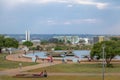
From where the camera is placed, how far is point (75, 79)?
3534 cm

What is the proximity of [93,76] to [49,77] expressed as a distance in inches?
189

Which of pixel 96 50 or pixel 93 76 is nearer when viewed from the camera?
pixel 93 76

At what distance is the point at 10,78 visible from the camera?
119 ft

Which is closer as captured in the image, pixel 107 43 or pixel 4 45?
pixel 107 43

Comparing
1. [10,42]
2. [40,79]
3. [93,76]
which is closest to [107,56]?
[93,76]

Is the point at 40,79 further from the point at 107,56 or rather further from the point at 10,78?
the point at 107,56

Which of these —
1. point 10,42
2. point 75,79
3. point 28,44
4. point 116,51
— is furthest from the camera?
point 28,44

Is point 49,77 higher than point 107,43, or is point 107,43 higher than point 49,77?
point 107,43

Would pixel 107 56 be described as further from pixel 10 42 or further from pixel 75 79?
pixel 10 42

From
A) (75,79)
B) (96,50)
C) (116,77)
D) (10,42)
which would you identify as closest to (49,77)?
(75,79)

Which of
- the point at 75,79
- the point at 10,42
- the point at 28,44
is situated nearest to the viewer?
the point at 75,79

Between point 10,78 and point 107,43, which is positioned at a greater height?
point 107,43

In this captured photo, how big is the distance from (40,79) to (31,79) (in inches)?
36.7

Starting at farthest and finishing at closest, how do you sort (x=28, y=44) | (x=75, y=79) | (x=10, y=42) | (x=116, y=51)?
(x=28, y=44)
(x=10, y=42)
(x=116, y=51)
(x=75, y=79)
